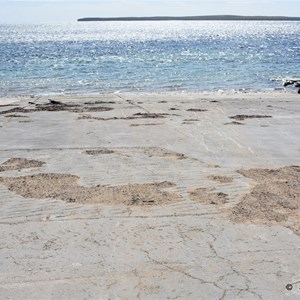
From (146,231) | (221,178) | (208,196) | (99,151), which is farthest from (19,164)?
(146,231)

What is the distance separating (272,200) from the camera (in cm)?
802

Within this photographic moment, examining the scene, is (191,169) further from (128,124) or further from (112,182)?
(128,124)

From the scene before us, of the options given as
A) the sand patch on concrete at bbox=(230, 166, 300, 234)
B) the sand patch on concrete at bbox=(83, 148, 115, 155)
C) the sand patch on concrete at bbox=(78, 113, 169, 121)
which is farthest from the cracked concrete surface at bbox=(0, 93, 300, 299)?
the sand patch on concrete at bbox=(78, 113, 169, 121)

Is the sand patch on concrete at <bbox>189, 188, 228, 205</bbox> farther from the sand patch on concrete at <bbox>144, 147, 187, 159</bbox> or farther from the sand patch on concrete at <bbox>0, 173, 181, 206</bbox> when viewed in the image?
the sand patch on concrete at <bbox>144, 147, 187, 159</bbox>

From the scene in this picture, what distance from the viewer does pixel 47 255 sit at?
611cm

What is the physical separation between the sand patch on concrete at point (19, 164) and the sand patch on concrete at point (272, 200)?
13.1 ft

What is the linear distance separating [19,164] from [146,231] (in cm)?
446

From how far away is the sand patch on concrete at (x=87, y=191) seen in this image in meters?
8.04

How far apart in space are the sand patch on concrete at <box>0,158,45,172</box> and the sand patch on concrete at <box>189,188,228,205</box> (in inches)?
136

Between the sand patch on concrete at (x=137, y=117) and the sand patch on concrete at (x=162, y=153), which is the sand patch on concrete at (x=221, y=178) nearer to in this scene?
the sand patch on concrete at (x=162, y=153)

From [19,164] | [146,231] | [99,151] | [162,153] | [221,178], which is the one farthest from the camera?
[99,151]

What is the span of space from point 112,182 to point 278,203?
283 centimetres

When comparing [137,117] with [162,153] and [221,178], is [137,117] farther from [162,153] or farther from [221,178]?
[221,178]

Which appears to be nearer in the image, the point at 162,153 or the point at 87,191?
the point at 87,191
